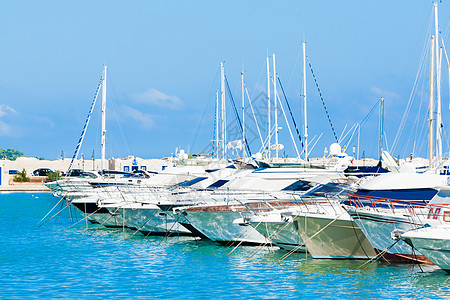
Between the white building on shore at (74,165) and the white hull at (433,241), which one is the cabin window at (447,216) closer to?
the white hull at (433,241)

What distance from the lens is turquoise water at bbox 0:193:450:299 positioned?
17.9 m

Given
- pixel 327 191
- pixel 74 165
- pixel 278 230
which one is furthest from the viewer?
pixel 74 165

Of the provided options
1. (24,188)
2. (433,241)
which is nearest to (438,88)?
(433,241)

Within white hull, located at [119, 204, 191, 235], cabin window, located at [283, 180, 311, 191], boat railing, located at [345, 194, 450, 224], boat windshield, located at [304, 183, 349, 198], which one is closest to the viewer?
boat railing, located at [345, 194, 450, 224]

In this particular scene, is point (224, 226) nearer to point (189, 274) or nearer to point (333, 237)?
point (189, 274)

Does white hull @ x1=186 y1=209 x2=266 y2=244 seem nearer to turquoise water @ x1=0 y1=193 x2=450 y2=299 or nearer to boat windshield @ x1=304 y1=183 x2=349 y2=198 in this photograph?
turquoise water @ x1=0 y1=193 x2=450 y2=299

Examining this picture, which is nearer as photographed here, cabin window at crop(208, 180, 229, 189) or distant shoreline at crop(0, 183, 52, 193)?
cabin window at crop(208, 180, 229, 189)

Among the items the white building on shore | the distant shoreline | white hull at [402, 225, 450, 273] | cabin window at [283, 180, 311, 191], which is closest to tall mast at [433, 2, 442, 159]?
cabin window at [283, 180, 311, 191]

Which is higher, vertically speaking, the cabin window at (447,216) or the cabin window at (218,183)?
the cabin window at (218,183)

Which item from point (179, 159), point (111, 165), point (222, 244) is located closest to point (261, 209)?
point (222, 244)

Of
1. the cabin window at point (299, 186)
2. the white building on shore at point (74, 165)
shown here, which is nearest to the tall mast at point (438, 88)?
the cabin window at point (299, 186)

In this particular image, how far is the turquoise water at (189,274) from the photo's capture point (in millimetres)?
17891

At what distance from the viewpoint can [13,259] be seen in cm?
2452

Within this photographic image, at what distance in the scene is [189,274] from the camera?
20688mm
